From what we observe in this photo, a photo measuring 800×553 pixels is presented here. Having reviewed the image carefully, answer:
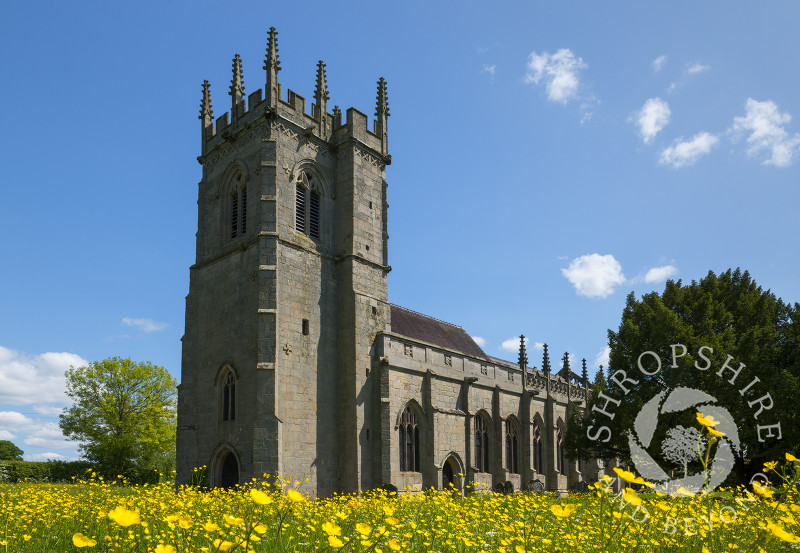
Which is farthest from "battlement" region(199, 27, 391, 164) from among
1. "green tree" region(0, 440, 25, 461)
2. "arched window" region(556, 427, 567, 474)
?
"green tree" region(0, 440, 25, 461)

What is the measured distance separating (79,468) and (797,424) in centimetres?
3978

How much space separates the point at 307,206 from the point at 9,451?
7747 centimetres

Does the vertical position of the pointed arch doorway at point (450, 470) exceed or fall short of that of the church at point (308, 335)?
it falls short

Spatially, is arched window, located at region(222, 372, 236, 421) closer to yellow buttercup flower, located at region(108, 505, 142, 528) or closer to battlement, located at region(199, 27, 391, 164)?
battlement, located at region(199, 27, 391, 164)

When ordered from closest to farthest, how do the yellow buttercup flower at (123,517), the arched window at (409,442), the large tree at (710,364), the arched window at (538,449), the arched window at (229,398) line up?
the yellow buttercup flower at (123,517), the large tree at (710,364), the arched window at (229,398), the arched window at (409,442), the arched window at (538,449)

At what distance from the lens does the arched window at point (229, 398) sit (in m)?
25.2

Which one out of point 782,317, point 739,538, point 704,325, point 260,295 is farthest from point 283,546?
point 782,317

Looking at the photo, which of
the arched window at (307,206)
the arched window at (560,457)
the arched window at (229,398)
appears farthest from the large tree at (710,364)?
the arched window at (229,398)

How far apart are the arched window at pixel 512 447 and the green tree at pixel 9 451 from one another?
228 ft

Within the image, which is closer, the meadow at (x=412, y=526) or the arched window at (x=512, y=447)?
the meadow at (x=412, y=526)

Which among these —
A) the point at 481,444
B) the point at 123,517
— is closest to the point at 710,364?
the point at 481,444

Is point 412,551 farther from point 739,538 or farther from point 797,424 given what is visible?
point 797,424

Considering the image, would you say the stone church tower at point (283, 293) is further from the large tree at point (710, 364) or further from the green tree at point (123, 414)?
the green tree at point (123, 414)

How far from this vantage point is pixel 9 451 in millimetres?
83875
